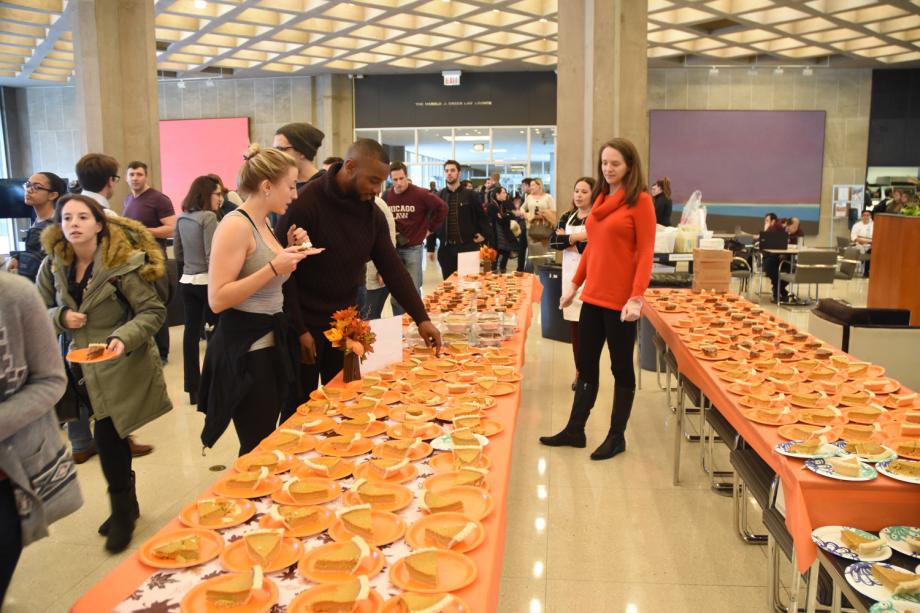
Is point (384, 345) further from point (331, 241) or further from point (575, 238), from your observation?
point (575, 238)

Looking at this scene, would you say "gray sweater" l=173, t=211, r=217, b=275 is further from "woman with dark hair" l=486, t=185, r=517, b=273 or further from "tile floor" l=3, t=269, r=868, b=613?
"woman with dark hair" l=486, t=185, r=517, b=273

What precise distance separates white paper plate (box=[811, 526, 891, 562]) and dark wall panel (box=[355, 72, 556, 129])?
15.1 meters

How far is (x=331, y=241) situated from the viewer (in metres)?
2.60

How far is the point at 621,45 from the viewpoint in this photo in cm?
739

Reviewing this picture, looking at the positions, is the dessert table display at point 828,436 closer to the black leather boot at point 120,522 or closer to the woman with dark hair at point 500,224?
the black leather boot at point 120,522

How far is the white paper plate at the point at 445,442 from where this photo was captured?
187 centimetres

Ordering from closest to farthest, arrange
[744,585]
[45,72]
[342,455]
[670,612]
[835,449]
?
[342,455] → [835,449] → [670,612] → [744,585] → [45,72]

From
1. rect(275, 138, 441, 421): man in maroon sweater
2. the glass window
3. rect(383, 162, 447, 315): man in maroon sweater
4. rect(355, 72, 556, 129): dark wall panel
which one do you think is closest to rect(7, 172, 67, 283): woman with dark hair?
rect(275, 138, 441, 421): man in maroon sweater

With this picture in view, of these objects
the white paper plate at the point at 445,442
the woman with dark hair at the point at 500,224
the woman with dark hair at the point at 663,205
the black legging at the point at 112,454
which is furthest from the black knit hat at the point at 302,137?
the woman with dark hair at the point at 500,224

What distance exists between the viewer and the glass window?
55.8 feet

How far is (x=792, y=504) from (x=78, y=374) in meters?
2.74

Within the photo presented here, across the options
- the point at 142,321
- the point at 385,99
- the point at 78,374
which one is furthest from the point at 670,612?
the point at 385,99

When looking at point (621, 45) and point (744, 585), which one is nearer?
point (744, 585)

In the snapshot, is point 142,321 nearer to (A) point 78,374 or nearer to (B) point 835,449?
(A) point 78,374
